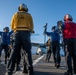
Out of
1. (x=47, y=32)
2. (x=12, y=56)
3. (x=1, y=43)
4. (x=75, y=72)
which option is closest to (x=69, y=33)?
(x=75, y=72)

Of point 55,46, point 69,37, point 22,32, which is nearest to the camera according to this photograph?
point 22,32

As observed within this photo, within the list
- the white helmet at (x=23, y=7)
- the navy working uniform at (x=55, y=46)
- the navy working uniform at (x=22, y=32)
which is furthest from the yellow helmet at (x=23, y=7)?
the navy working uniform at (x=55, y=46)

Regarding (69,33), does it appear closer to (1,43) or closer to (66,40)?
(66,40)

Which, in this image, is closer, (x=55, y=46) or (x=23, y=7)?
(x=23, y=7)

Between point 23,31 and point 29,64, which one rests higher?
point 23,31

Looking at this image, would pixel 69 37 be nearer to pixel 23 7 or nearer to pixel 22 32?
pixel 22 32

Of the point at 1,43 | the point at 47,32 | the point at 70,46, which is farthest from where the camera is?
the point at 1,43

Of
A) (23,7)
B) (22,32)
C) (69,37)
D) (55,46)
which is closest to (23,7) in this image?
(23,7)

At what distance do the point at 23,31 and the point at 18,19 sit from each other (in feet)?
1.38

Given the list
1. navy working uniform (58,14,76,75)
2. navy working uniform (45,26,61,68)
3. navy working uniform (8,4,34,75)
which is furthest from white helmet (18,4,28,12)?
navy working uniform (45,26,61,68)

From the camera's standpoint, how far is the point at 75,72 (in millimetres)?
9539

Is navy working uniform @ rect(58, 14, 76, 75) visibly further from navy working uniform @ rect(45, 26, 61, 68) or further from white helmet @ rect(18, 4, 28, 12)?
navy working uniform @ rect(45, 26, 61, 68)

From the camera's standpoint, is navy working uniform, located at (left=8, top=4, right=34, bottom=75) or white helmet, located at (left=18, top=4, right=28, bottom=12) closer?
navy working uniform, located at (left=8, top=4, right=34, bottom=75)

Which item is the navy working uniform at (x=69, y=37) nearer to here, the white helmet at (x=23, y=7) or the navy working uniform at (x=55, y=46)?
the white helmet at (x=23, y=7)
